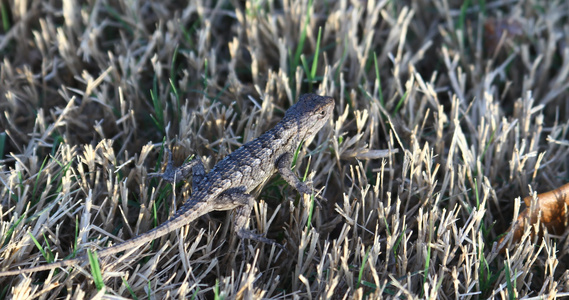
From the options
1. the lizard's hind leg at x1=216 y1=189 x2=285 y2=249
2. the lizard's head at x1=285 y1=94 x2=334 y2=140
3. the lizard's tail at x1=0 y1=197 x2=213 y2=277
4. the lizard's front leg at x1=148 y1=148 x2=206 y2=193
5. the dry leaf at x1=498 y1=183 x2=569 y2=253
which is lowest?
the dry leaf at x1=498 y1=183 x2=569 y2=253

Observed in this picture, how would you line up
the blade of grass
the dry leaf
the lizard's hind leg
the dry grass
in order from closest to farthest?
the blade of grass
the dry grass
the lizard's hind leg
the dry leaf

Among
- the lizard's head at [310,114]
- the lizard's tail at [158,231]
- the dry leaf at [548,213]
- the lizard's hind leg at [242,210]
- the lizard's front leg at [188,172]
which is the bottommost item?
the dry leaf at [548,213]

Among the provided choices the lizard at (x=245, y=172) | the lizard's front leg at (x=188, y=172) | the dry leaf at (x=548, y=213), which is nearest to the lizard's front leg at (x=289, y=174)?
the lizard at (x=245, y=172)

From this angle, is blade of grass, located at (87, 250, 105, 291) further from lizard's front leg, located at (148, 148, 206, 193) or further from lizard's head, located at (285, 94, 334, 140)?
lizard's head, located at (285, 94, 334, 140)

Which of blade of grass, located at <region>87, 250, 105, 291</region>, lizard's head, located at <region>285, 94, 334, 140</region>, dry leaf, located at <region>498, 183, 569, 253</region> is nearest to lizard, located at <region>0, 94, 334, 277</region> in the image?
lizard's head, located at <region>285, 94, 334, 140</region>

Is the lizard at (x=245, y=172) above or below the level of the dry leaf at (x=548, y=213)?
above

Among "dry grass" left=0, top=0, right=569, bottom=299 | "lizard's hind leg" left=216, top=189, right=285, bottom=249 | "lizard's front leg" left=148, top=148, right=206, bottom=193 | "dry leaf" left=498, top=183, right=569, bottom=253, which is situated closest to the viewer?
"dry grass" left=0, top=0, right=569, bottom=299

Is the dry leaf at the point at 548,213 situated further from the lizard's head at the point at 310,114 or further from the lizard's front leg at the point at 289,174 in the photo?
the lizard's head at the point at 310,114
